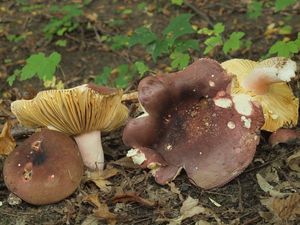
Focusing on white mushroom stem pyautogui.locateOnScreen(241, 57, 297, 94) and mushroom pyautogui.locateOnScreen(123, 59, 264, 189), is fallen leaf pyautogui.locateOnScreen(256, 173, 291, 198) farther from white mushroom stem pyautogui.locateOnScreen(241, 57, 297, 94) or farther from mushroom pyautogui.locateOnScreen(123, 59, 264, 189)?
white mushroom stem pyautogui.locateOnScreen(241, 57, 297, 94)

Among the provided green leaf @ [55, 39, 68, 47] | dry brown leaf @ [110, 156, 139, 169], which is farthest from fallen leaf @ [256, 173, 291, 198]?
green leaf @ [55, 39, 68, 47]

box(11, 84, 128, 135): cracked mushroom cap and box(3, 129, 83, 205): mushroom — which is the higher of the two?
box(11, 84, 128, 135): cracked mushroom cap

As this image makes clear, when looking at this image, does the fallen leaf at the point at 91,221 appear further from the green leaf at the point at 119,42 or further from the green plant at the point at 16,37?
the green plant at the point at 16,37

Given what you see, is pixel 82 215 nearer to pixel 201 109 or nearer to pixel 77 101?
pixel 77 101

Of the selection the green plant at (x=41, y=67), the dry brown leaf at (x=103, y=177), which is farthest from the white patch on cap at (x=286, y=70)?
the green plant at (x=41, y=67)

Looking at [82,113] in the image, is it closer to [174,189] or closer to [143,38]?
[174,189]

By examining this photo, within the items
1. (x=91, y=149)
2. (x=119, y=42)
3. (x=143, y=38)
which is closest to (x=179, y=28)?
(x=143, y=38)
